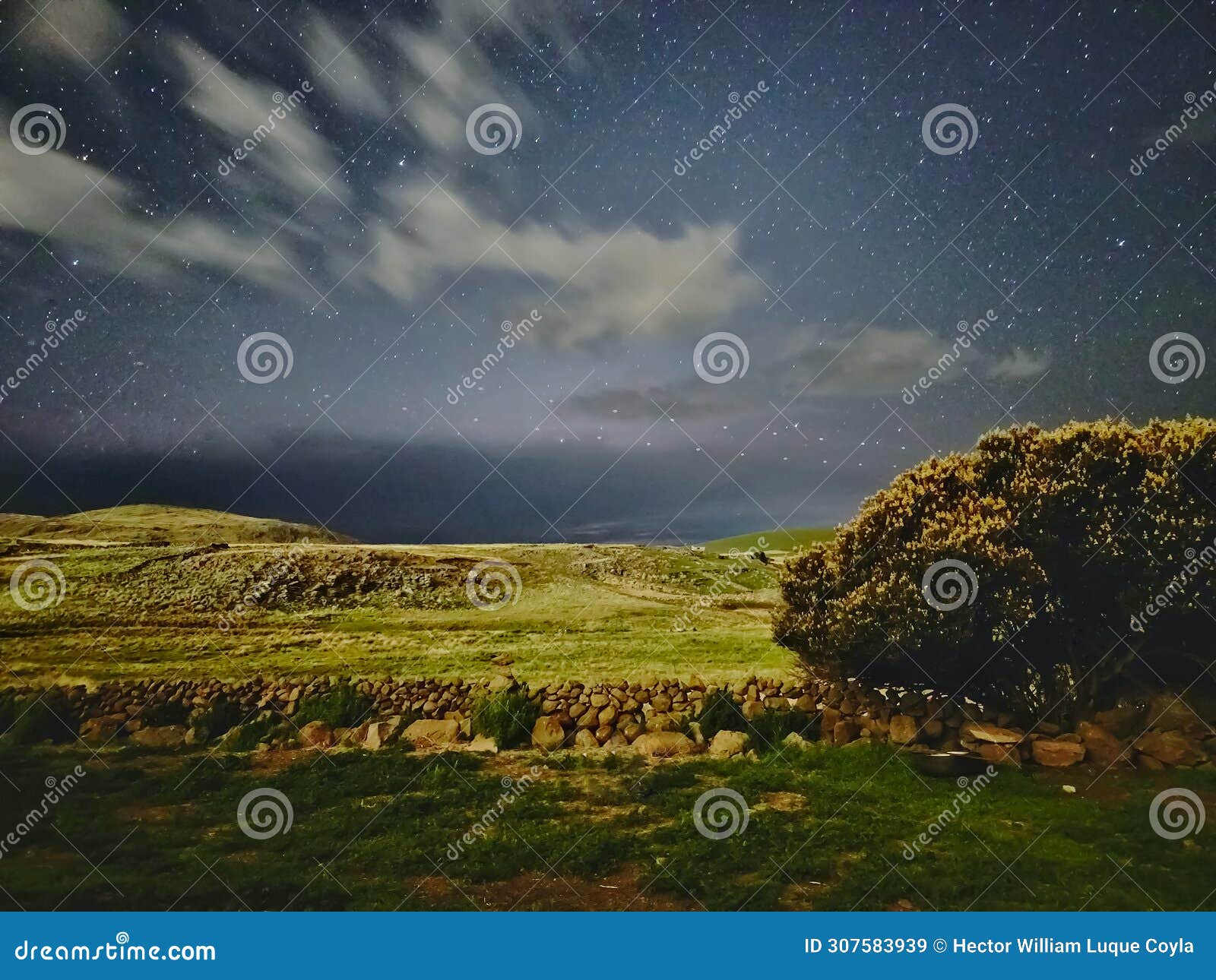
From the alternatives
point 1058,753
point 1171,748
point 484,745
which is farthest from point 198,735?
point 1171,748

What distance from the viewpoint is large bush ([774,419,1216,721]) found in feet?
28.5

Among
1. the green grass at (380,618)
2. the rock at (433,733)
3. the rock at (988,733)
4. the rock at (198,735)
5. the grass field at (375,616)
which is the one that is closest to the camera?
the rock at (988,733)

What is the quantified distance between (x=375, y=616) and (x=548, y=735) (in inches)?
551

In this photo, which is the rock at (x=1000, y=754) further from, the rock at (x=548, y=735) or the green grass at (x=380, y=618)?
the rock at (x=548, y=735)

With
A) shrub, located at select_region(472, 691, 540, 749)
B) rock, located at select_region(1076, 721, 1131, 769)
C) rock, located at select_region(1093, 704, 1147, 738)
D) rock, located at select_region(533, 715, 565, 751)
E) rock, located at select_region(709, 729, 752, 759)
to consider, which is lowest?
shrub, located at select_region(472, 691, 540, 749)

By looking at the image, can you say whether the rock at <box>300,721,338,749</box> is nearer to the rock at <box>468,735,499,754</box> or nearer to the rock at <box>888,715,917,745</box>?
the rock at <box>468,735,499,754</box>

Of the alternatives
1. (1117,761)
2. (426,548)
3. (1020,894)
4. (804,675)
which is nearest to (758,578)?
(426,548)

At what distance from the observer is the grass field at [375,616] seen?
1599 centimetres

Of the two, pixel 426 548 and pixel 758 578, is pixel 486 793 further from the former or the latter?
pixel 426 548

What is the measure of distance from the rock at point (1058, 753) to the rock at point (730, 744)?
12.0 ft

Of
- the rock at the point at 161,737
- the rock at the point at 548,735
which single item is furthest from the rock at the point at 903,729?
the rock at the point at 161,737

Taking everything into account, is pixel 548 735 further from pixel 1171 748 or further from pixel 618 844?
pixel 1171 748


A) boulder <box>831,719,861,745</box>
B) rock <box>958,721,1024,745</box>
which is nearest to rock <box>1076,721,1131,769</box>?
rock <box>958,721,1024,745</box>

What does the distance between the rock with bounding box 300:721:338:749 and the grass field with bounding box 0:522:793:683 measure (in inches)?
122
